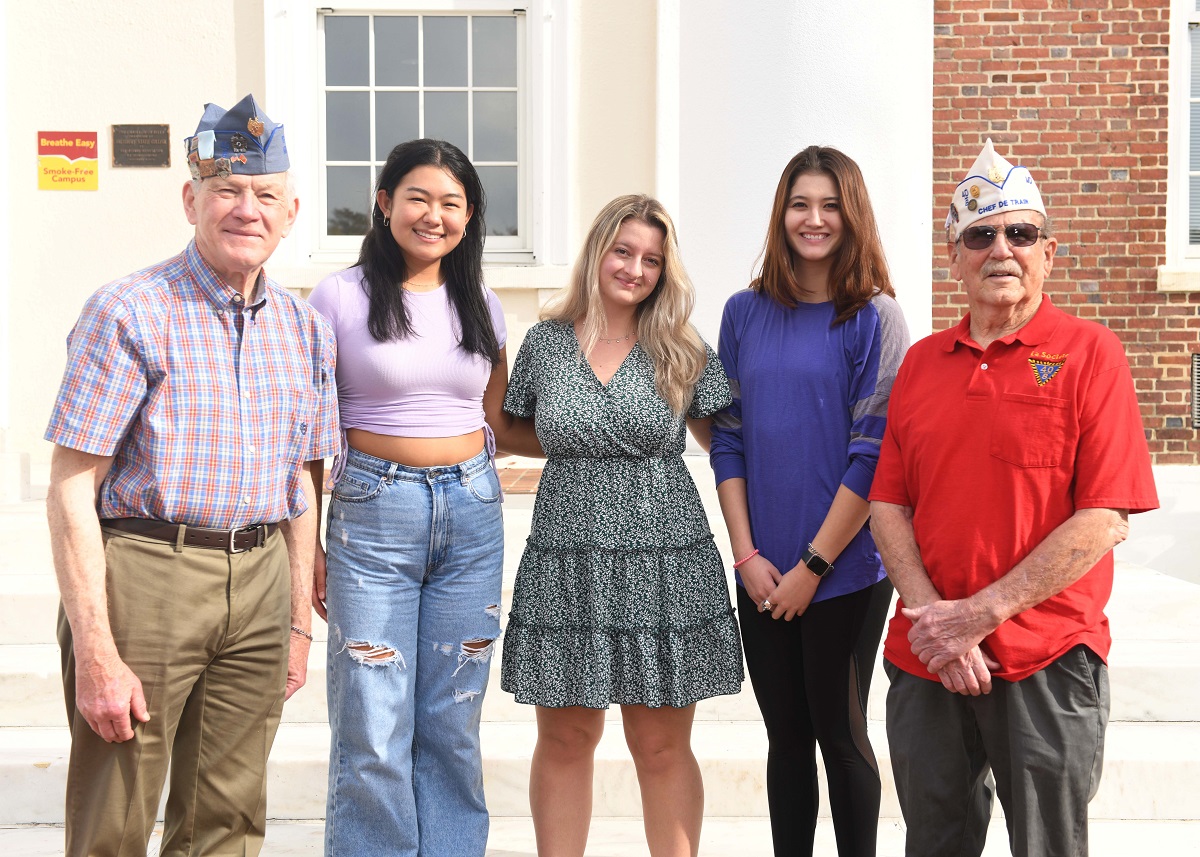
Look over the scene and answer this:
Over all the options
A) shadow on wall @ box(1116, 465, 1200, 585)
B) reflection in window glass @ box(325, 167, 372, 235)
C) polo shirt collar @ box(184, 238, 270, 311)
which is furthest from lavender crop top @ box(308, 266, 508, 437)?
shadow on wall @ box(1116, 465, 1200, 585)

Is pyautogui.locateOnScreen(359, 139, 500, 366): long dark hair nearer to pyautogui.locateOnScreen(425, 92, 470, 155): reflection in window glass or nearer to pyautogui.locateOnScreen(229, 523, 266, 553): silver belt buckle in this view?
pyautogui.locateOnScreen(229, 523, 266, 553): silver belt buckle

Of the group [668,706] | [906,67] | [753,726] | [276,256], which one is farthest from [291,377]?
[276,256]

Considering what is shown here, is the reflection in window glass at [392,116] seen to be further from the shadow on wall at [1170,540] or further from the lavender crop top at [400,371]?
the shadow on wall at [1170,540]

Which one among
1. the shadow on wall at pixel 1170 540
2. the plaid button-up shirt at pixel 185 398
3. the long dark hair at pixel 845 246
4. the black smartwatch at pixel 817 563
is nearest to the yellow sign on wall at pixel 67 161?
the plaid button-up shirt at pixel 185 398

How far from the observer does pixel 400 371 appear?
9.26 ft

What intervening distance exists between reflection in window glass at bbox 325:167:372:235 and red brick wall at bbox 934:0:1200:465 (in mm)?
3647

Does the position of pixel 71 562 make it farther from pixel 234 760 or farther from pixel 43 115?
pixel 43 115

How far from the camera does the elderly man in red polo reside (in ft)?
7.60

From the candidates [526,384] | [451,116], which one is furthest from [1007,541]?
[451,116]

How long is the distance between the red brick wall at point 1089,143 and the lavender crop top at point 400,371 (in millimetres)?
5086

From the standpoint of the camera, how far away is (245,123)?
2.40m

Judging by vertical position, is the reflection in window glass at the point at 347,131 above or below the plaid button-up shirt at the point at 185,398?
above

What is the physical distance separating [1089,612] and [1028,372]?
1.66 feet

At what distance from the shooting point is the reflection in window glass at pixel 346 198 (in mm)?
7293
